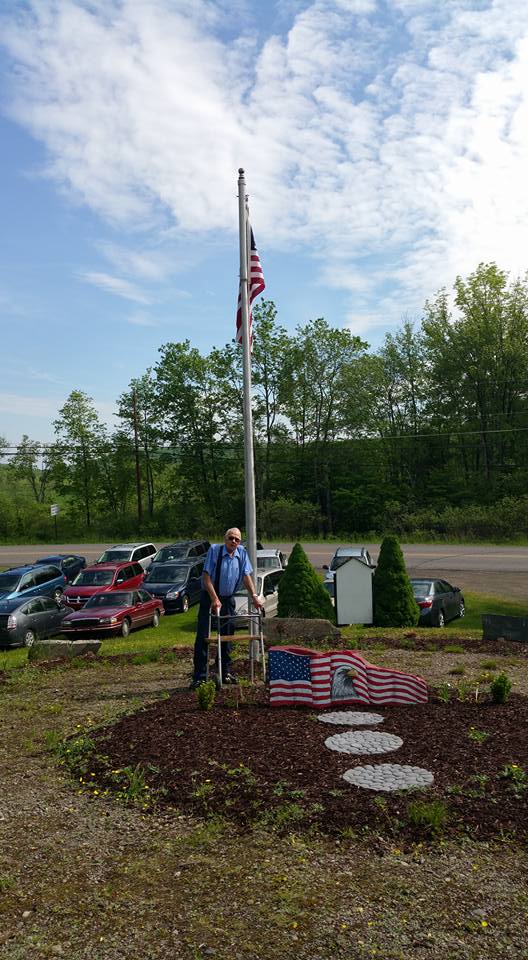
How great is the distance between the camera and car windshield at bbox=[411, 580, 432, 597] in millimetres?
18250

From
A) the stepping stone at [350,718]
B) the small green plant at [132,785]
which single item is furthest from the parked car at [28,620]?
the small green plant at [132,785]

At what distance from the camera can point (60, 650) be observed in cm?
1319

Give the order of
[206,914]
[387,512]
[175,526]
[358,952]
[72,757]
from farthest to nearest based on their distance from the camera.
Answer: [175,526] < [387,512] < [72,757] < [206,914] < [358,952]

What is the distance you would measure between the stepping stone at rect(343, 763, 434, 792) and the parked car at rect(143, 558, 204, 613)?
15.8 metres

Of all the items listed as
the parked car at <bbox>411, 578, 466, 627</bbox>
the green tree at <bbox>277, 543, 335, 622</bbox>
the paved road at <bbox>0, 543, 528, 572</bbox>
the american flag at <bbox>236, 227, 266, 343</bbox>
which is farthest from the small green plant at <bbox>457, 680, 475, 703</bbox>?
the paved road at <bbox>0, 543, 528, 572</bbox>

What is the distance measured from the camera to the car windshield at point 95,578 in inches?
896

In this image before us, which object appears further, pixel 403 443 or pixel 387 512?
pixel 403 443

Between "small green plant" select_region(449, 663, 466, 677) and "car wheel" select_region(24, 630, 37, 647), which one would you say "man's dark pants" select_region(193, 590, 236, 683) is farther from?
"car wheel" select_region(24, 630, 37, 647)

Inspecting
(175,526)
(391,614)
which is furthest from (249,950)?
(175,526)

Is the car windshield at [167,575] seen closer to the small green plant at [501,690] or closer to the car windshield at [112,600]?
the car windshield at [112,600]

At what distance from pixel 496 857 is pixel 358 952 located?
141 centimetres

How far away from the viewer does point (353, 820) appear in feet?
17.5

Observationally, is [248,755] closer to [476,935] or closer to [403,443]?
[476,935]

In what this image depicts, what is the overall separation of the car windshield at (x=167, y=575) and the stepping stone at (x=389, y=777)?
16.8 m
